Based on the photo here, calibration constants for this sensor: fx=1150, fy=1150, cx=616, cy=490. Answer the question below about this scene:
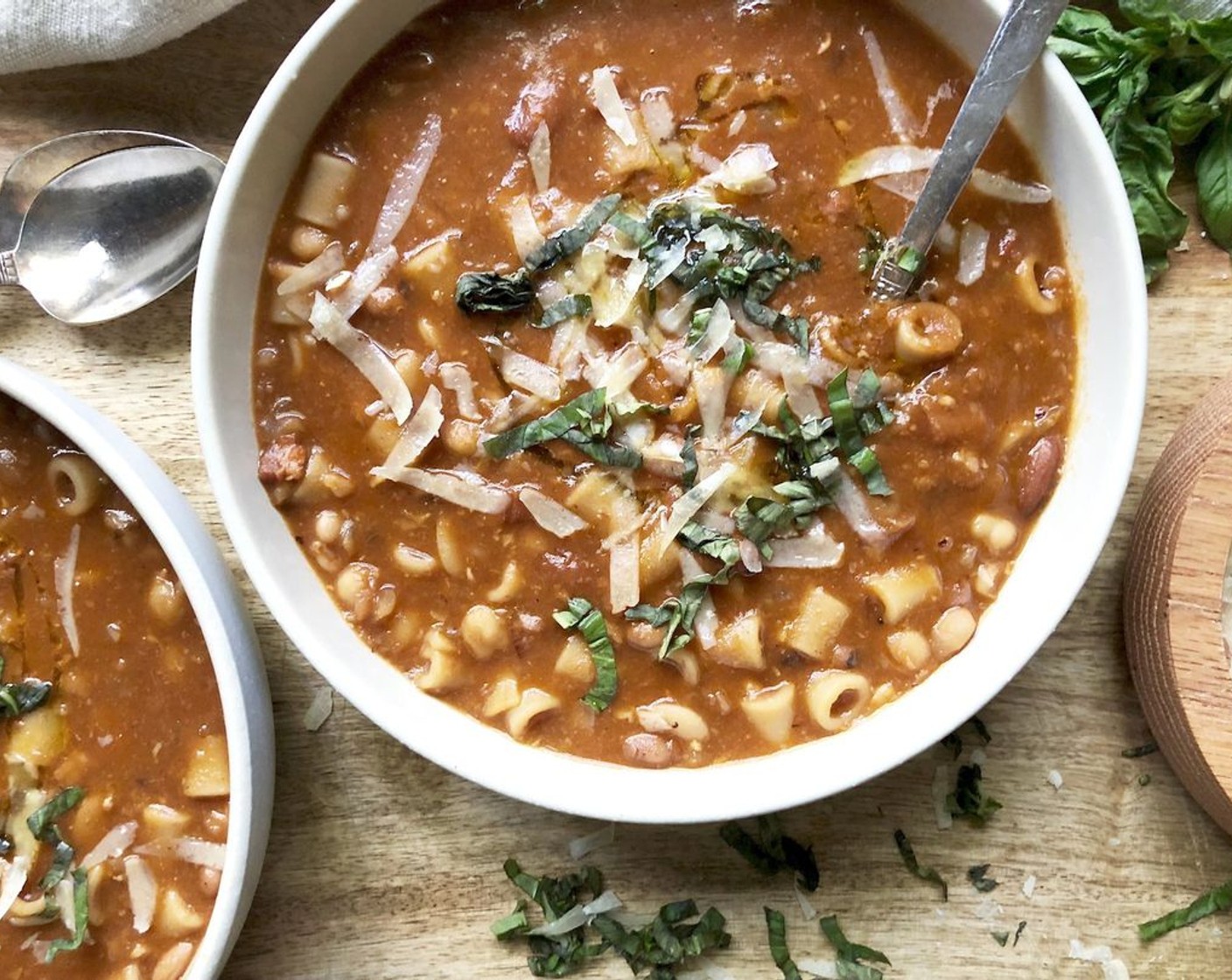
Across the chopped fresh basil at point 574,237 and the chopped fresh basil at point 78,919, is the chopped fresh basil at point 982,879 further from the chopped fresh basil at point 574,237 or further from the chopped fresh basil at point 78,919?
the chopped fresh basil at point 78,919

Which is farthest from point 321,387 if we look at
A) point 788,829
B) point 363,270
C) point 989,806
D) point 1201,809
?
point 1201,809

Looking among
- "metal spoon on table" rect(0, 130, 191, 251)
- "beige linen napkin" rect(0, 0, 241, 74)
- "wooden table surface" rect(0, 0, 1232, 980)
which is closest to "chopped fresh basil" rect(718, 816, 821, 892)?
"wooden table surface" rect(0, 0, 1232, 980)

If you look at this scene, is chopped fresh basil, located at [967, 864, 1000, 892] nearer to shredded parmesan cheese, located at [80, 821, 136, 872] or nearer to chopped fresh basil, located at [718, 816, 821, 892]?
chopped fresh basil, located at [718, 816, 821, 892]

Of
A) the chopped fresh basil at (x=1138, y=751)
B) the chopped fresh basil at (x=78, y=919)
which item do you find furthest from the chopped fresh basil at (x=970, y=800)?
the chopped fresh basil at (x=78, y=919)

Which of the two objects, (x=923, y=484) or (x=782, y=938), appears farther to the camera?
(x=782, y=938)

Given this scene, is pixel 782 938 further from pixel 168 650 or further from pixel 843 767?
pixel 168 650

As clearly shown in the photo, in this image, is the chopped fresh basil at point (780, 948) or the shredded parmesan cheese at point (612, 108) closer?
the shredded parmesan cheese at point (612, 108)
